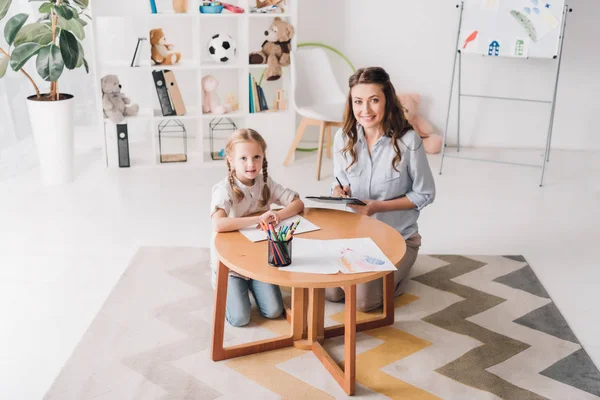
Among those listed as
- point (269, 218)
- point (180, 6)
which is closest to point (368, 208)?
point (269, 218)

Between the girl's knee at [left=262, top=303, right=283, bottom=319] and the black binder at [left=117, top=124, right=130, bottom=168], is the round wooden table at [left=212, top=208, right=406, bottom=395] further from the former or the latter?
the black binder at [left=117, top=124, right=130, bottom=168]

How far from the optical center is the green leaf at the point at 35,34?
3.56 m

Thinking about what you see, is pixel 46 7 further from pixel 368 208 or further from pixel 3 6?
pixel 368 208

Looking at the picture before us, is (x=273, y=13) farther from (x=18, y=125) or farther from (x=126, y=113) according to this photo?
(x=18, y=125)

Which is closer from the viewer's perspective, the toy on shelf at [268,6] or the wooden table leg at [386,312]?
the wooden table leg at [386,312]

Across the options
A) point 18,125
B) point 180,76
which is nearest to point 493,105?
point 180,76

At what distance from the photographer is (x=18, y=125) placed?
14.0 feet

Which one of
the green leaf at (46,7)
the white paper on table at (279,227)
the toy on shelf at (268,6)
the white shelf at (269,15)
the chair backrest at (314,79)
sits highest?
the toy on shelf at (268,6)

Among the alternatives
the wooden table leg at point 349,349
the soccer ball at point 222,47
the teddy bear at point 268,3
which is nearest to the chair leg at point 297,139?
the soccer ball at point 222,47

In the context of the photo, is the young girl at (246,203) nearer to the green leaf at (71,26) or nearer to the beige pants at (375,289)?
the beige pants at (375,289)

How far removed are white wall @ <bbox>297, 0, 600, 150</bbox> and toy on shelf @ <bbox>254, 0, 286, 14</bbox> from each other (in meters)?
0.47

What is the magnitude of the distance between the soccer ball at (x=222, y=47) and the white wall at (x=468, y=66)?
2.28 feet

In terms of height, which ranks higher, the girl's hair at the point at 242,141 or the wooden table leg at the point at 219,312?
the girl's hair at the point at 242,141

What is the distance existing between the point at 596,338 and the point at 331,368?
0.99 metres
